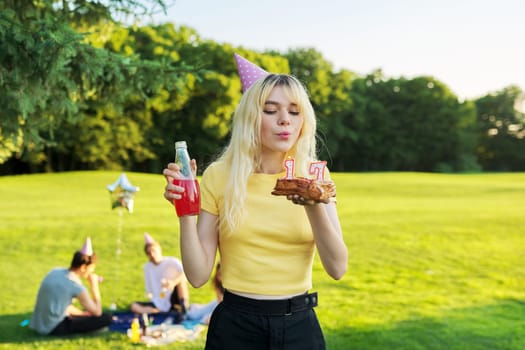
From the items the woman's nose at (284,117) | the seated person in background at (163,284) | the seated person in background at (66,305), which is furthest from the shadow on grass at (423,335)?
the woman's nose at (284,117)

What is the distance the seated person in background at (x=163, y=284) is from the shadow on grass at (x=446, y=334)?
1929mm

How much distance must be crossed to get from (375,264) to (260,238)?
9.14m

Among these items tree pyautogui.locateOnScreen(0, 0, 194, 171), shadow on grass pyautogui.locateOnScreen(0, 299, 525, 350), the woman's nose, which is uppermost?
tree pyautogui.locateOnScreen(0, 0, 194, 171)

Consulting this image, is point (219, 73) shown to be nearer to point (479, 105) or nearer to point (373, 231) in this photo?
point (373, 231)

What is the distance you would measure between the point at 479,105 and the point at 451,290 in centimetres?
6548

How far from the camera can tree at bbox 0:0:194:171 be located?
15.0ft

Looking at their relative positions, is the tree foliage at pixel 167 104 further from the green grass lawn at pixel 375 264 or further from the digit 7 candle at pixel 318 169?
the green grass lawn at pixel 375 264

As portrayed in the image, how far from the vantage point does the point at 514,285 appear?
9219 mm

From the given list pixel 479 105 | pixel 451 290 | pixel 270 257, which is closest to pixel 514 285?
pixel 451 290

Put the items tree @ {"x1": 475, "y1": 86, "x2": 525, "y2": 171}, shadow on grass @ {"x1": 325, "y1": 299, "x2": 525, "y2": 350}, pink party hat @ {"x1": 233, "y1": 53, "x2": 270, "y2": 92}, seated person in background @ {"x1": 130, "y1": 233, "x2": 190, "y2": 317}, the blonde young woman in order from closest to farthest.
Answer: the blonde young woman → pink party hat @ {"x1": 233, "y1": 53, "x2": 270, "y2": 92} → shadow on grass @ {"x1": 325, "y1": 299, "x2": 525, "y2": 350} → seated person in background @ {"x1": 130, "y1": 233, "x2": 190, "y2": 317} → tree @ {"x1": 475, "y1": 86, "x2": 525, "y2": 171}

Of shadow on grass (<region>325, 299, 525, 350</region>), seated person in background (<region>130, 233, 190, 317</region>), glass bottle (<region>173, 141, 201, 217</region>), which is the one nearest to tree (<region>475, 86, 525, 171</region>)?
A: shadow on grass (<region>325, 299, 525, 350</region>)

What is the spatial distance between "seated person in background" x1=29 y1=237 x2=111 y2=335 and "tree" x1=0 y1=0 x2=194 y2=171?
1.51 m

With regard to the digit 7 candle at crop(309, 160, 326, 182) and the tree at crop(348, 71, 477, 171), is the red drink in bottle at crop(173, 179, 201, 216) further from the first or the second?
the tree at crop(348, 71, 477, 171)

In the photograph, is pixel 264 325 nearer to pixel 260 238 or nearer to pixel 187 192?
pixel 260 238
